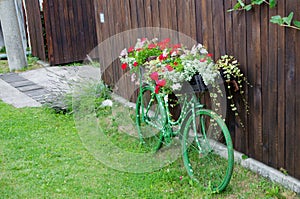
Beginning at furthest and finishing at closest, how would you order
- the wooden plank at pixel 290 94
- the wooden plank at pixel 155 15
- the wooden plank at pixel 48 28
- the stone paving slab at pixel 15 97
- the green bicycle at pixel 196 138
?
the wooden plank at pixel 48 28
the stone paving slab at pixel 15 97
the wooden plank at pixel 155 15
the green bicycle at pixel 196 138
the wooden plank at pixel 290 94

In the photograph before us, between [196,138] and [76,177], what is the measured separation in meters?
1.13

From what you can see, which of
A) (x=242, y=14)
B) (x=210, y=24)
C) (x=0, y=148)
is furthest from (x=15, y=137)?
(x=242, y=14)

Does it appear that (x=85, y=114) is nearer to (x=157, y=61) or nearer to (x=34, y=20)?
(x=157, y=61)

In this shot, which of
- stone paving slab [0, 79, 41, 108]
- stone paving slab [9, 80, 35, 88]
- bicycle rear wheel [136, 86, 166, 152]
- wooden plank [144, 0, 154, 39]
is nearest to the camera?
bicycle rear wheel [136, 86, 166, 152]

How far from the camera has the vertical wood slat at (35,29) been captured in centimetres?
949

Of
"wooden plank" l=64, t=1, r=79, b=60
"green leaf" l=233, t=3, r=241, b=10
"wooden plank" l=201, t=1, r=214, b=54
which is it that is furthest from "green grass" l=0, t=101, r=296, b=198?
"wooden plank" l=64, t=1, r=79, b=60

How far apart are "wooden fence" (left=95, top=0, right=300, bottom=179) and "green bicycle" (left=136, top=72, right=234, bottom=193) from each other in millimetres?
221

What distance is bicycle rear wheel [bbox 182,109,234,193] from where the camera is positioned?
331cm

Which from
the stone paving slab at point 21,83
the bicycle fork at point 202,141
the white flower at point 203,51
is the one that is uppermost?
the white flower at point 203,51

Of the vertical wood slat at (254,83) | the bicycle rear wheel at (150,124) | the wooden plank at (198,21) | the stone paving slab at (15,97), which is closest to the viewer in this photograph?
the vertical wood slat at (254,83)

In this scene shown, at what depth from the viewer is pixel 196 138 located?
3482 mm

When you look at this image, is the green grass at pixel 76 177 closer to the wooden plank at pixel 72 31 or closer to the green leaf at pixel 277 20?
the green leaf at pixel 277 20

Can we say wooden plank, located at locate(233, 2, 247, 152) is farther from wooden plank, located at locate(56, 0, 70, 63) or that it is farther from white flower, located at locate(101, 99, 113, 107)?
wooden plank, located at locate(56, 0, 70, 63)

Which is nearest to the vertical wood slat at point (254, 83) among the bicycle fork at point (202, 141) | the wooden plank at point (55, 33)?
the bicycle fork at point (202, 141)
